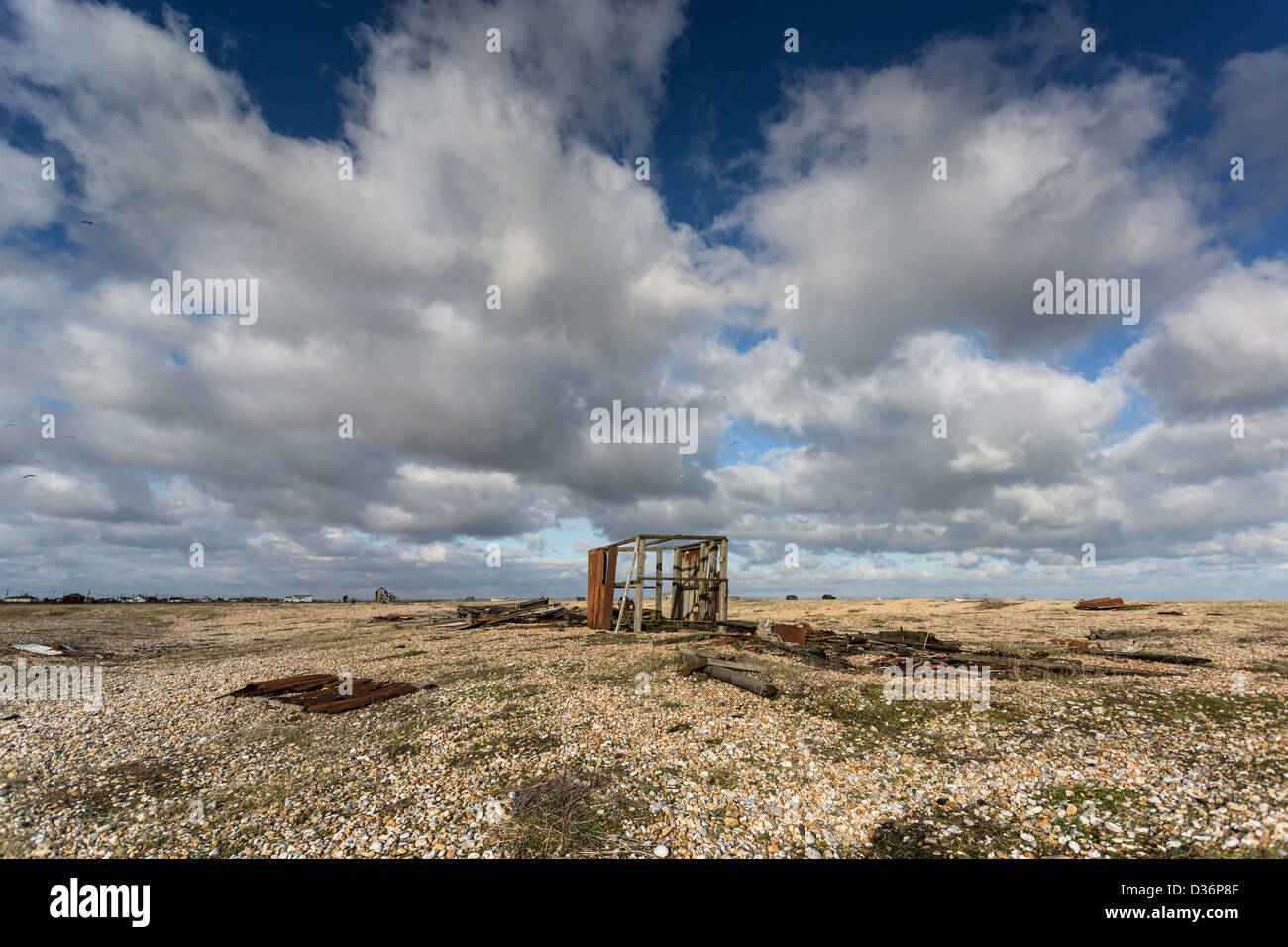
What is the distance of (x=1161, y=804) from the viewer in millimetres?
7211

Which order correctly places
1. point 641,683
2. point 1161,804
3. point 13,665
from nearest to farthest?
point 1161,804, point 641,683, point 13,665

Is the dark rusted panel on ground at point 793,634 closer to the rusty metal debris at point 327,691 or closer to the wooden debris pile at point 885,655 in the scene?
the wooden debris pile at point 885,655

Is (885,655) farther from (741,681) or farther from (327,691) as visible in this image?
(327,691)

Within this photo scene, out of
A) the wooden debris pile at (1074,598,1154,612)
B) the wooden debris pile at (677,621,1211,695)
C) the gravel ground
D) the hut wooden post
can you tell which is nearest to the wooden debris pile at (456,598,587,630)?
the hut wooden post

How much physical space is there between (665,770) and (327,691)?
1043cm

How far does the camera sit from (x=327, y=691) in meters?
14.3

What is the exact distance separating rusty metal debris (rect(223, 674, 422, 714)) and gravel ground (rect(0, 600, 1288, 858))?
1.61ft

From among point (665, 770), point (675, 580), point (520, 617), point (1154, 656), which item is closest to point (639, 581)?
point (675, 580)

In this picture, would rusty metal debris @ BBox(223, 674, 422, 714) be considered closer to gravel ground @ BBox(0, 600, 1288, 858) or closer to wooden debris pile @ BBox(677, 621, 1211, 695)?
gravel ground @ BBox(0, 600, 1288, 858)

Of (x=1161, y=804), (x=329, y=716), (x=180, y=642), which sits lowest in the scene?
(x=180, y=642)

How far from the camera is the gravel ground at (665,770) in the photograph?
692cm
